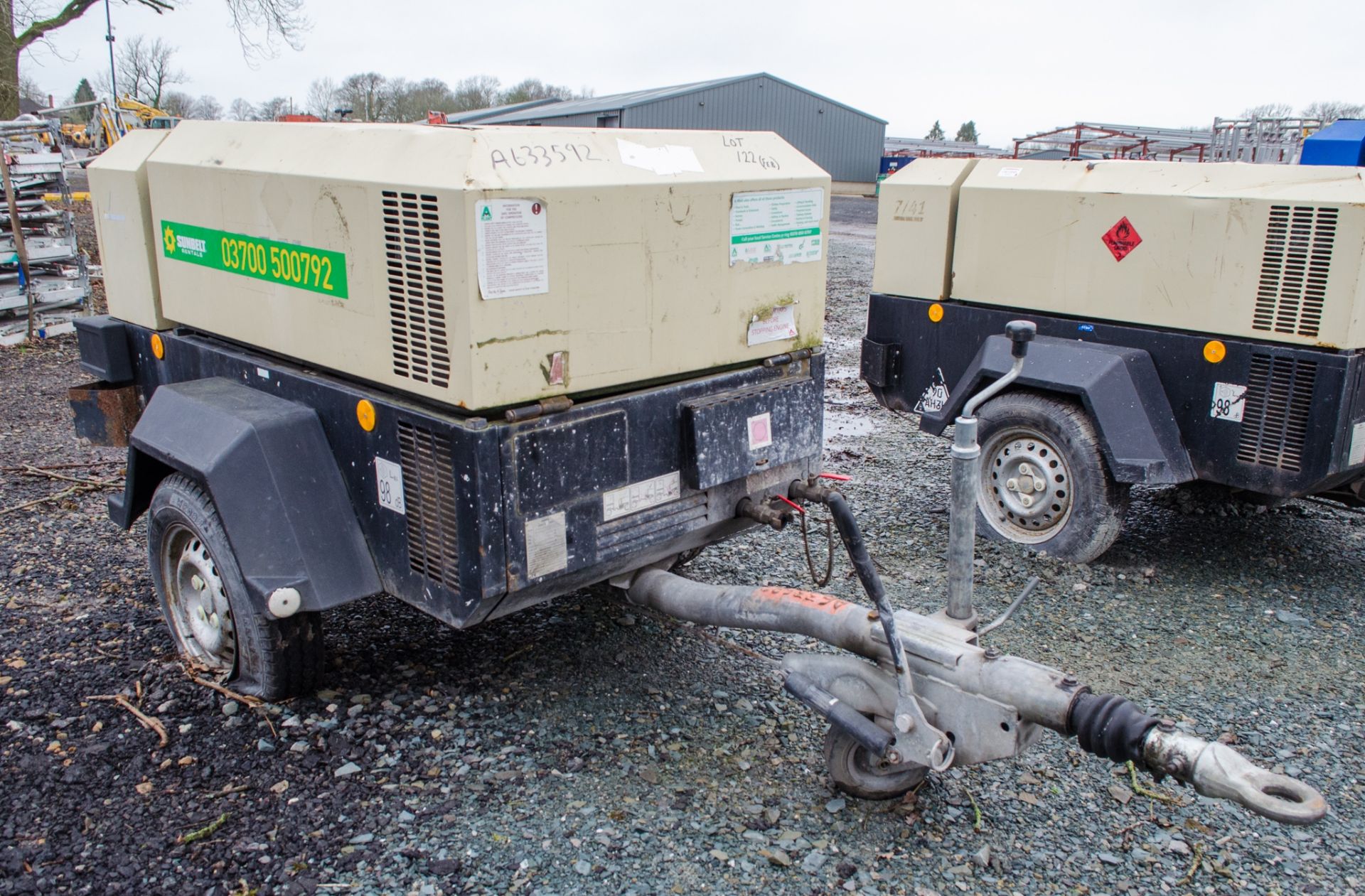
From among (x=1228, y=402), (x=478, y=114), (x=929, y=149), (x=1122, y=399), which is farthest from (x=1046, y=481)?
(x=929, y=149)

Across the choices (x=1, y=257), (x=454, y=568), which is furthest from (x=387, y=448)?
(x=1, y=257)

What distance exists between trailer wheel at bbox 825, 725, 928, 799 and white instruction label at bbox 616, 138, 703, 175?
1.76m

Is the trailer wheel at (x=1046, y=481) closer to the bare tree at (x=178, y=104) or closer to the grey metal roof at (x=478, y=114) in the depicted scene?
the grey metal roof at (x=478, y=114)

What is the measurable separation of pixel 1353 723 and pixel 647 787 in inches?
98.3

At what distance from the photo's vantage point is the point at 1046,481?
5.16m

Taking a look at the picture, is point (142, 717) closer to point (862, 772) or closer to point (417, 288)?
point (417, 288)

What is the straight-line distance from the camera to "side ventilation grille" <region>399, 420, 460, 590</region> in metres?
3.05

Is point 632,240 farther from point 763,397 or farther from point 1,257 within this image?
point 1,257

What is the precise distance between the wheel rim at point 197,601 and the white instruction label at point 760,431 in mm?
1844

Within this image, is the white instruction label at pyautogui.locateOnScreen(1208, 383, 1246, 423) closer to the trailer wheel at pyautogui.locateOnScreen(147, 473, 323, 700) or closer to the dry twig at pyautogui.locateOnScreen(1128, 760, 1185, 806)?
the dry twig at pyautogui.locateOnScreen(1128, 760, 1185, 806)

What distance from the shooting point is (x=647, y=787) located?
323cm

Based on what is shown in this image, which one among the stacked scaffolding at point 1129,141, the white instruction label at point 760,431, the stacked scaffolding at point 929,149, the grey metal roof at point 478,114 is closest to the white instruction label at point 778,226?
the white instruction label at point 760,431

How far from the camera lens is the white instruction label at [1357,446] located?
4527 mm

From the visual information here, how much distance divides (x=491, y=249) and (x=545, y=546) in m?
0.90
